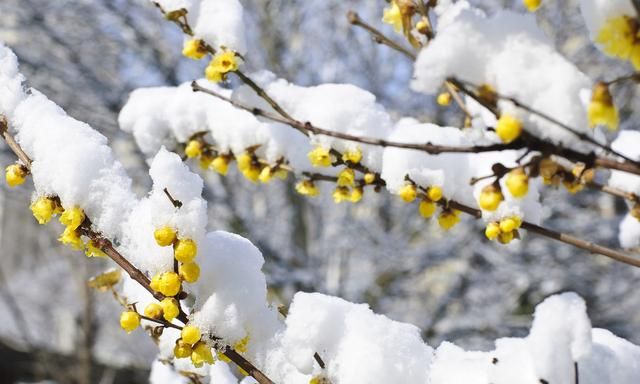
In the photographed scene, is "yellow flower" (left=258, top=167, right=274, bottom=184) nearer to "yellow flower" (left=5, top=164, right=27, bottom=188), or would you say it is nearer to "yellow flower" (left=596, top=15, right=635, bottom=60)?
"yellow flower" (left=5, top=164, right=27, bottom=188)

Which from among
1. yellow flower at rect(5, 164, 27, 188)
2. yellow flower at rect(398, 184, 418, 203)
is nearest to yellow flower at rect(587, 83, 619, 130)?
yellow flower at rect(398, 184, 418, 203)

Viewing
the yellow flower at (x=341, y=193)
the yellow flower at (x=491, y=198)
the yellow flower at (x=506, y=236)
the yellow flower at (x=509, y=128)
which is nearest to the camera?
the yellow flower at (x=509, y=128)

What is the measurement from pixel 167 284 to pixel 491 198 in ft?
→ 1.75

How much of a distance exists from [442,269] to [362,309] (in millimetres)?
5949

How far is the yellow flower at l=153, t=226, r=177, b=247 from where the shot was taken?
3.44ft

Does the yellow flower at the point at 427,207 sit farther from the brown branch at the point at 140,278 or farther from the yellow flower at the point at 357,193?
the brown branch at the point at 140,278

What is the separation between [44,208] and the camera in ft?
3.89

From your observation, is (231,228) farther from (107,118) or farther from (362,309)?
(362,309)

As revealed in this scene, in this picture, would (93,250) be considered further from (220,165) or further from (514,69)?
(514,69)

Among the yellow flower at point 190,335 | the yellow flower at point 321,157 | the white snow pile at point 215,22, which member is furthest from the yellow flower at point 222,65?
the yellow flower at point 190,335

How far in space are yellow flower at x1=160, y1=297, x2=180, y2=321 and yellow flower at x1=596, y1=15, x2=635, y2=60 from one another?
2.47ft

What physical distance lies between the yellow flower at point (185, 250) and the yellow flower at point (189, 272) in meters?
0.01

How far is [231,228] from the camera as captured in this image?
247 inches

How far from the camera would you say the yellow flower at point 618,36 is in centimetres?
78
